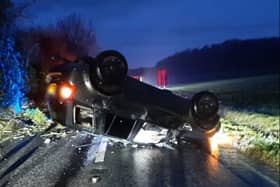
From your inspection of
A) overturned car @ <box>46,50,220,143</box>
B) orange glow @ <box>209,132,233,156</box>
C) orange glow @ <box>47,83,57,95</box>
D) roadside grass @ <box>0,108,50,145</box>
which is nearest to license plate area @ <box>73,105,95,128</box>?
overturned car @ <box>46,50,220,143</box>

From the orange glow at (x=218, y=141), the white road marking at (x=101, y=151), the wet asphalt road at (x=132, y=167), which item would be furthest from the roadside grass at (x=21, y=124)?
A: the orange glow at (x=218, y=141)

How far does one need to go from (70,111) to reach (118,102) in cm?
86

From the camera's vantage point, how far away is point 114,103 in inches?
300

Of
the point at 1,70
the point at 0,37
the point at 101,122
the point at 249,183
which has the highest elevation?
the point at 0,37

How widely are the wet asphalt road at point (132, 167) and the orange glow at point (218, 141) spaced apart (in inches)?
6.1

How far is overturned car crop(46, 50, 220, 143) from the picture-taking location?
290 inches

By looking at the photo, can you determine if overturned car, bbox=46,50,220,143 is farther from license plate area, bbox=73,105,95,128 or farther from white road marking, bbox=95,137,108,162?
white road marking, bbox=95,137,108,162

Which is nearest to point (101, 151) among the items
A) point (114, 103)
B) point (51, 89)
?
point (114, 103)

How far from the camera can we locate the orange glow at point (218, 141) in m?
9.03

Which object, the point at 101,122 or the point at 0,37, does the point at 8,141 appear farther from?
the point at 0,37

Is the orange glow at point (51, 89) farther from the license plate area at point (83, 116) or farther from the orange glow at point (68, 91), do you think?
the license plate area at point (83, 116)

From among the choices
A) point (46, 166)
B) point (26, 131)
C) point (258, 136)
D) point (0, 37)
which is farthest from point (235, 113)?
point (46, 166)

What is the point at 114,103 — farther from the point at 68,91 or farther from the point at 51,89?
the point at 51,89

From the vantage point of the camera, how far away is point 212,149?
8.91m
